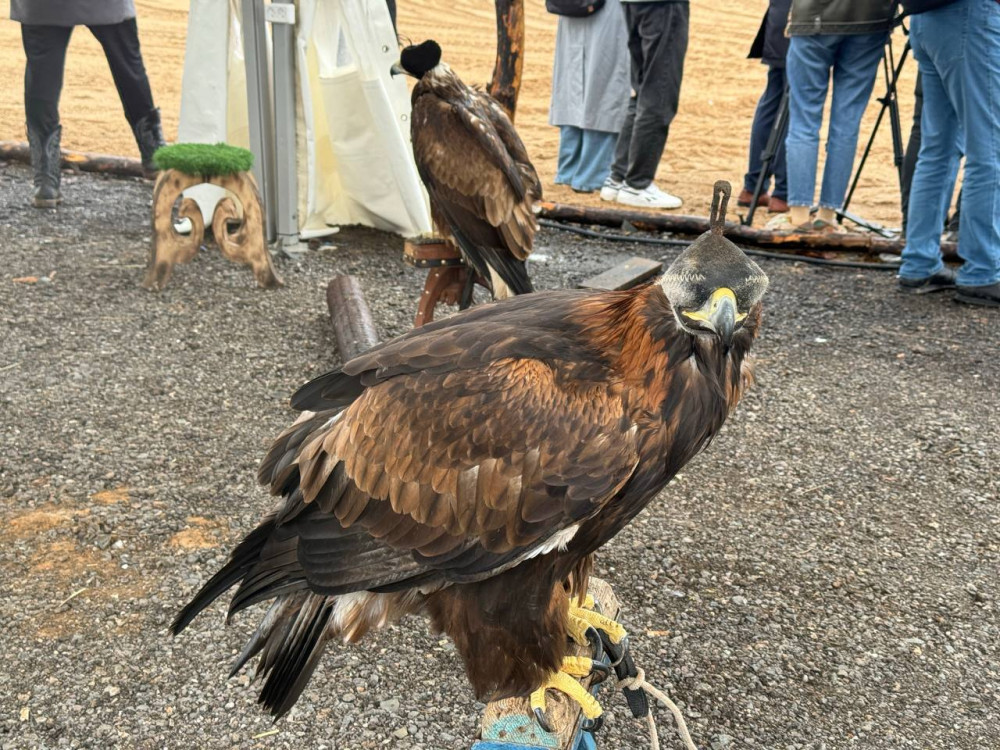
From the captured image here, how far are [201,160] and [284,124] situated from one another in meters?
1.20

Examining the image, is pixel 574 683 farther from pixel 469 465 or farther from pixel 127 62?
pixel 127 62

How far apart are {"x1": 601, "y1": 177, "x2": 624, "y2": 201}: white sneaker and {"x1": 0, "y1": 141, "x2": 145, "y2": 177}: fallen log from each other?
4123mm

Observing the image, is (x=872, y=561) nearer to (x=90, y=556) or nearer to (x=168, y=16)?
(x=90, y=556)

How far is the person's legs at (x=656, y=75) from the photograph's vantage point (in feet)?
25.6

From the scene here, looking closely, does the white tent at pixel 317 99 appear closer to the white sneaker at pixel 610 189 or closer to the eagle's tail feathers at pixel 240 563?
the white sneaker at pixel 610 189

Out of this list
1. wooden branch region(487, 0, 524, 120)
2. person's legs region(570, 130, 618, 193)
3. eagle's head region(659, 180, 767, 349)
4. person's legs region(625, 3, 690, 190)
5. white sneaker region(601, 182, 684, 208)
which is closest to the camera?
eagle's head region(659, 180, 767, 349)

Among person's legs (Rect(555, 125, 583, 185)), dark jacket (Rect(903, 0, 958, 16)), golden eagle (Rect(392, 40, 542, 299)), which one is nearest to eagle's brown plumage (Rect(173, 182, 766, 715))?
golden eagle (Rect(392, 40, 542, 299))

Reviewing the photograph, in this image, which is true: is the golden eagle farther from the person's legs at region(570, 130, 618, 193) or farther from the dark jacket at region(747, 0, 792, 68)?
the person's legs at region(570, 130, 618, 193)

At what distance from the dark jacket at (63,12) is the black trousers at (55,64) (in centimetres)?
10

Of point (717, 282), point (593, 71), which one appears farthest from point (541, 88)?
point (717, 282)

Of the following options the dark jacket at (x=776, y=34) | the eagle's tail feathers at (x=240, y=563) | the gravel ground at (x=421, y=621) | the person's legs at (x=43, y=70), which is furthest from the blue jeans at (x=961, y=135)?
the person's legs at (x=43, y=70)

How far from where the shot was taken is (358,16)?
6348 millimetres

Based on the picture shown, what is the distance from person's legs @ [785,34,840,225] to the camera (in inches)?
257


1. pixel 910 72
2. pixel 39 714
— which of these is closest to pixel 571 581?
pixel 39 714
